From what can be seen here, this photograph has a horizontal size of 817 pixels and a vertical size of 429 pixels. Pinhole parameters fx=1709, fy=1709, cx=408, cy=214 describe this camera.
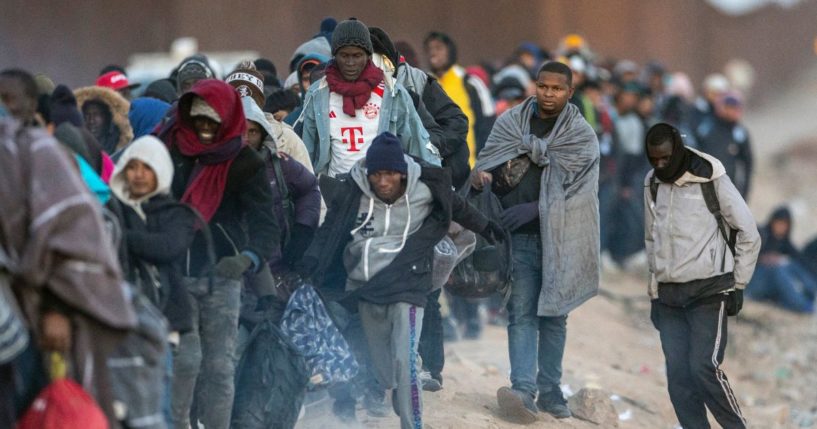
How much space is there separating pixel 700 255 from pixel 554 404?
1441mm

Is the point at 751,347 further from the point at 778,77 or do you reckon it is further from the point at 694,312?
the point at 778,77

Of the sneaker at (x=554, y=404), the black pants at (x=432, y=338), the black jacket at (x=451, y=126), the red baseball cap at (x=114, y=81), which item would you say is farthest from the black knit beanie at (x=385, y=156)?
the red baseball cap at (x=114, y=81)

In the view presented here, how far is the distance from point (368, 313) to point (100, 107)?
230 centimetres

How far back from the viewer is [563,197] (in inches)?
399

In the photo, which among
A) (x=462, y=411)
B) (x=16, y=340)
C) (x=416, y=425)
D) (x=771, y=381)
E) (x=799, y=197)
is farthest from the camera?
(x=799, y=197)

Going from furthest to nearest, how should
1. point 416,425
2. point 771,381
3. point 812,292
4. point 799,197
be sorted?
point 799,197
point 812,292
point 771,381
point 416,425

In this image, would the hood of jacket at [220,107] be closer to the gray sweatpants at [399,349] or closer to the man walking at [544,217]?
the gray sweatpants at [399,349]

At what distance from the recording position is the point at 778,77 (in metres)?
38.5

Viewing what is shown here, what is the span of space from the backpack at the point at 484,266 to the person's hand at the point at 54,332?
397cm

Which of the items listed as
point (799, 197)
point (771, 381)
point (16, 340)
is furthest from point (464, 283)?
point (799, 197)

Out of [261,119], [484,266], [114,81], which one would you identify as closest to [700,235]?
[484,266]

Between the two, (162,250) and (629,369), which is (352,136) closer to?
(162,250)

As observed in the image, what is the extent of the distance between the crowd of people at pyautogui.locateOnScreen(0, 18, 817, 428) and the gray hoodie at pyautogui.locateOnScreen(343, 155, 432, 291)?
0.03ft

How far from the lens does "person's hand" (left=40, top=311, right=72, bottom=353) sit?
6242 mm
